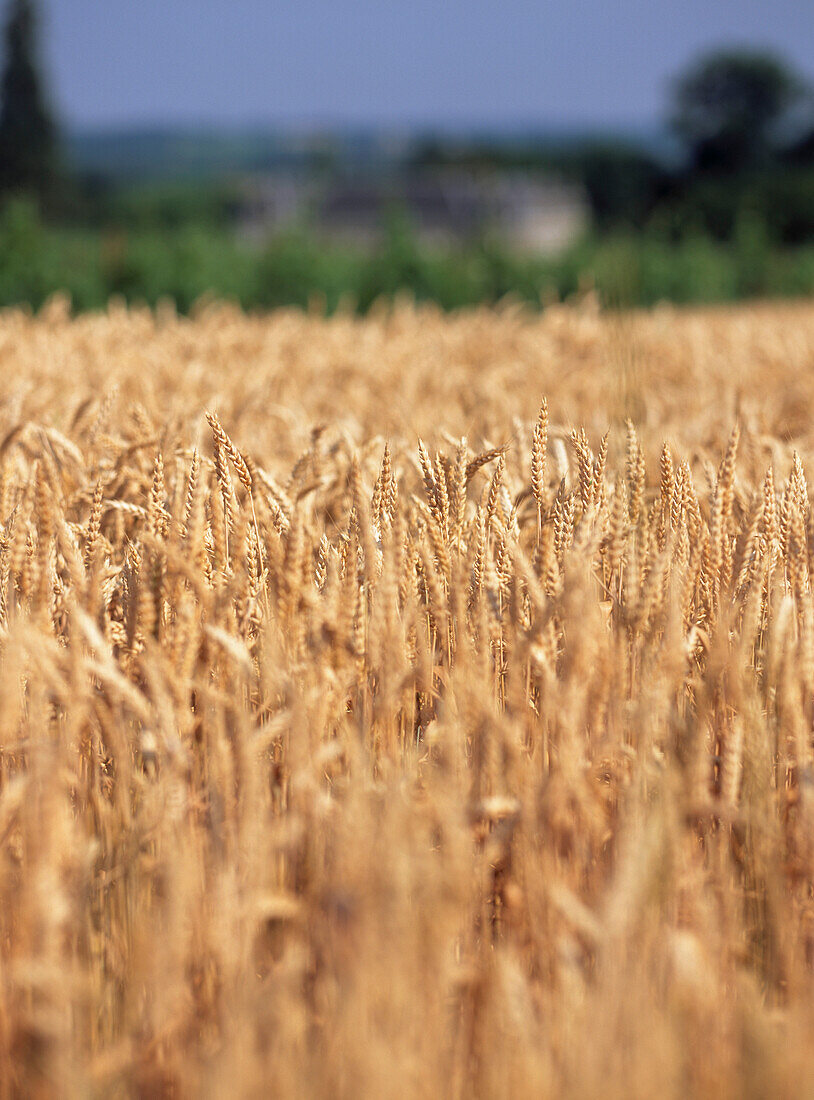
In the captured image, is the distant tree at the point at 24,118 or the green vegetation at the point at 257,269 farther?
the distant tree at the point at 24,118

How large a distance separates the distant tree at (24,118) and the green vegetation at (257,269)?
3402cm

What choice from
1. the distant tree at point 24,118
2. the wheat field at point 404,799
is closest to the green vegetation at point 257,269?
the wheat field at point 404,799

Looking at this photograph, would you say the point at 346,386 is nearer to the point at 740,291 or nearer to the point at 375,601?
the point at 375,601

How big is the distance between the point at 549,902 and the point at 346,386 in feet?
9.29

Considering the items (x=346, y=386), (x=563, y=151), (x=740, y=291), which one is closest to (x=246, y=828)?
(x=346, y=386)

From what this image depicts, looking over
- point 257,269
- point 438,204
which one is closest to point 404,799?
point 257,269

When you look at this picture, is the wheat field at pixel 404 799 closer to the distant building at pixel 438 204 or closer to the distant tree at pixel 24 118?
the distant tree at pixel 24 118

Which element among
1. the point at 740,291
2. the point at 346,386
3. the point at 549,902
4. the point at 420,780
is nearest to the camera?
the point at 549,902

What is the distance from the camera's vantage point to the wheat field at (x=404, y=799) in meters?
0.79

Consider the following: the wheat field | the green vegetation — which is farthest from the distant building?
the wheat field

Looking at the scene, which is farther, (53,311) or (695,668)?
(53,311)

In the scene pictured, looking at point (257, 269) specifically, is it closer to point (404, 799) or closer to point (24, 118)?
point (404, 799)

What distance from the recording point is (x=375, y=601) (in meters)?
1.31

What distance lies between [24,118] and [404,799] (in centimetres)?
4908
